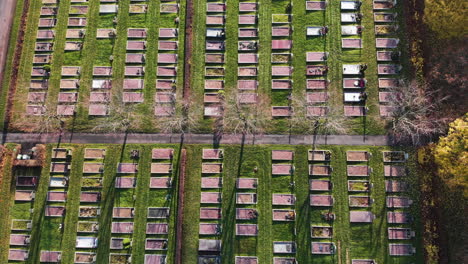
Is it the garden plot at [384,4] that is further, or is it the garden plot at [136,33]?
the garden plot at [136,33]

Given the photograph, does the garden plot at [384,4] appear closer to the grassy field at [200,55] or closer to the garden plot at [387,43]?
the grassy field at [200,55]

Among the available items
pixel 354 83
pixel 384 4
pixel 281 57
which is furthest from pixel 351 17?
pixel 281 57

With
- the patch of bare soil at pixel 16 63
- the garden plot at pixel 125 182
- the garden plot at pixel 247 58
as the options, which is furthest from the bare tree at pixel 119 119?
the garden plot at pixel 247 58

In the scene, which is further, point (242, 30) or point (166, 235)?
point (242, 30)

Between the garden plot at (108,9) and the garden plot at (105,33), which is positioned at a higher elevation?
the garden plot at (108,9)

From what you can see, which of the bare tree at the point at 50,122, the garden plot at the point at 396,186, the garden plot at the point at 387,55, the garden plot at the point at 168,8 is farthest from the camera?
the garden plot at the point at 168,8

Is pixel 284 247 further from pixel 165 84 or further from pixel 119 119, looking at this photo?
pixel 119 119

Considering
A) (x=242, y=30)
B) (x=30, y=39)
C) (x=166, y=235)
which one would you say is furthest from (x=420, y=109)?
(x=30, y=39)

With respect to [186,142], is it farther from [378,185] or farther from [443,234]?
[443,234]
